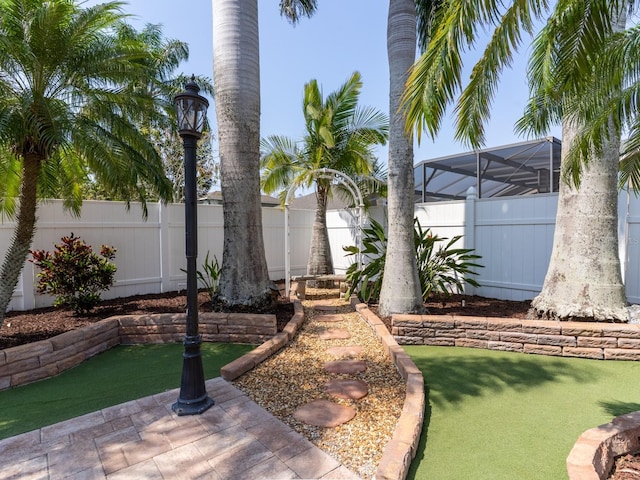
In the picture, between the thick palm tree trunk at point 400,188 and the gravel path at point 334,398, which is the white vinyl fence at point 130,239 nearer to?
the gravel path at point 334,398

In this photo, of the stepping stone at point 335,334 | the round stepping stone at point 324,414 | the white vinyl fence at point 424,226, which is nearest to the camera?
the round stepping stone at point 324,414

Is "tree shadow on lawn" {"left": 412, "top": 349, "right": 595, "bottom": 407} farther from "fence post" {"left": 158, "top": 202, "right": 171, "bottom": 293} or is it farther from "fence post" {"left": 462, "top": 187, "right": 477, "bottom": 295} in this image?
"fence post" {"left": 158, "top": 202, "right": 171, "bottom": 293}

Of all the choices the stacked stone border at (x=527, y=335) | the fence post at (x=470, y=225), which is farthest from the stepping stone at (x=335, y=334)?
the fence post at (x=470, y=225)

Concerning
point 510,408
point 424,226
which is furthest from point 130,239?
point 510,408

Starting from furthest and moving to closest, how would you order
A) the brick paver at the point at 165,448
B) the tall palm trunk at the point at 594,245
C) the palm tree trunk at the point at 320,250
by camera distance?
1. the palm tree trunk at the point at 320,250
2. the tall palm trunk at the point at 594,245
3. the brick paver at the point at 165,448

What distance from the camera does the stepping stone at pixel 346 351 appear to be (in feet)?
13.3

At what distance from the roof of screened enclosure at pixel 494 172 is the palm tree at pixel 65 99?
807cm

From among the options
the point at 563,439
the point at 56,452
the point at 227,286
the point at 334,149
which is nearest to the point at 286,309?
the point at 227,286

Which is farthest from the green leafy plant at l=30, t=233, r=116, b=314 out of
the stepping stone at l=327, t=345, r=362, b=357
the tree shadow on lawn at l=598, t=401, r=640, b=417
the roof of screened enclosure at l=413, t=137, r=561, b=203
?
the roof of screened enclosure at l=413, t=137, r=561, b=203

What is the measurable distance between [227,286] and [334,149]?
483 cm

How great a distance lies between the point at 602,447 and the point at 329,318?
145 inches

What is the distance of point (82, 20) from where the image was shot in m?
4.02

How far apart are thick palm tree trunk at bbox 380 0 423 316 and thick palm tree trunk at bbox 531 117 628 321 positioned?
1.94 m

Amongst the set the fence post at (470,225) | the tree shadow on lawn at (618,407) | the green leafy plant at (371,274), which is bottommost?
the tree shadow on lawn at (618,407)
